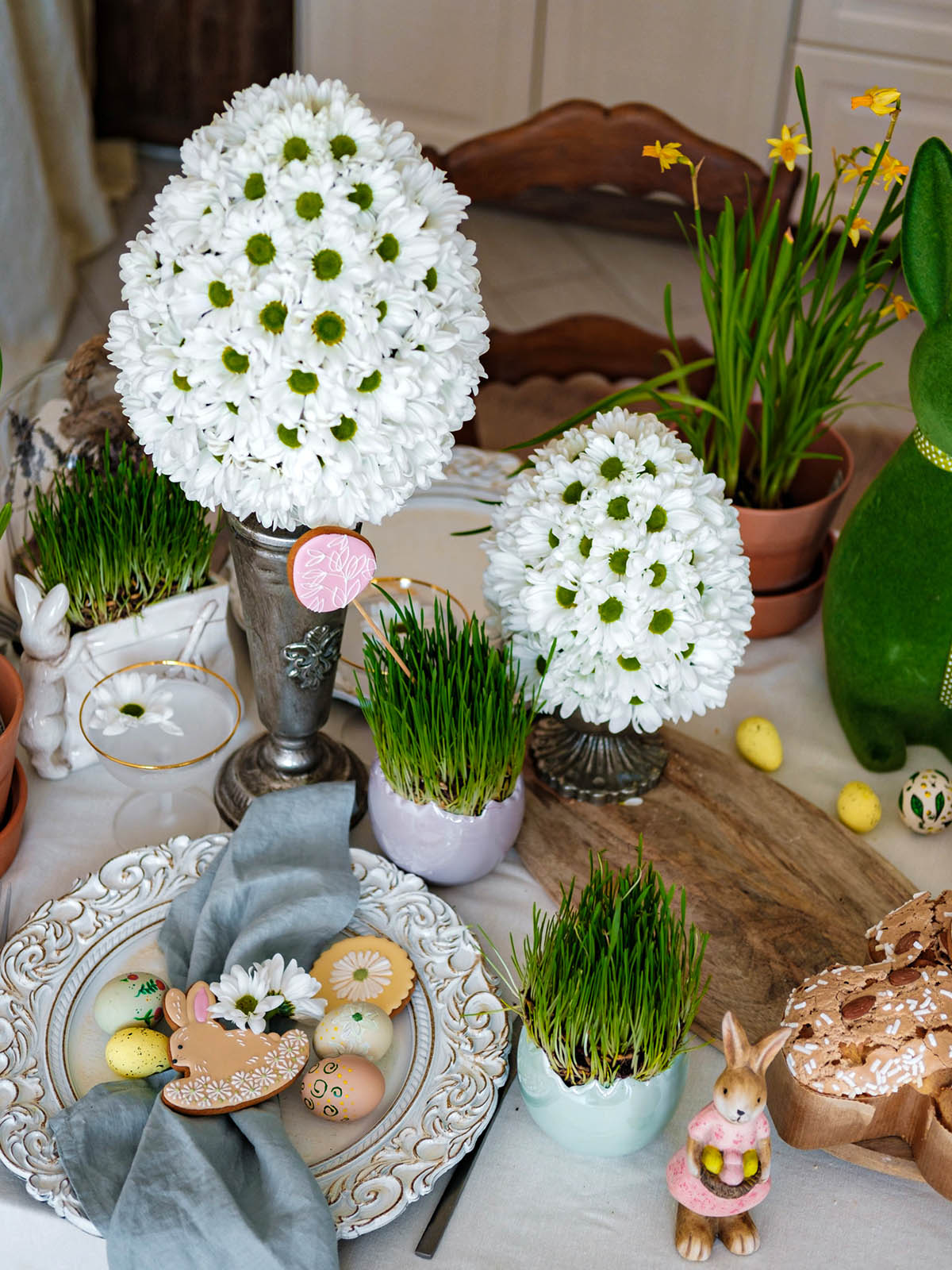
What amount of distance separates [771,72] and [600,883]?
112 inches

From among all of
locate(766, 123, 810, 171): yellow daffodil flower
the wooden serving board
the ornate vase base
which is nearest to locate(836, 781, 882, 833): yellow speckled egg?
the wooden serving board

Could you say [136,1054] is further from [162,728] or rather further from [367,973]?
[162,728]

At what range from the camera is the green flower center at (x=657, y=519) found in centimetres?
82

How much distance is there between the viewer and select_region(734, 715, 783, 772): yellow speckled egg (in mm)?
1026

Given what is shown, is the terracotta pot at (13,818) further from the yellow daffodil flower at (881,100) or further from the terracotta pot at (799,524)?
the yellow daffodil flower at (881,100)

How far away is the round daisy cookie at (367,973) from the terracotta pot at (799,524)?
0.50 metres

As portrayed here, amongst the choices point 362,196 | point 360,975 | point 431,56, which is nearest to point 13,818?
point 360,975

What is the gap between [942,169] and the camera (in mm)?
867

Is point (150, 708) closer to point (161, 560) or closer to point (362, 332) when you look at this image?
point (161, 560)

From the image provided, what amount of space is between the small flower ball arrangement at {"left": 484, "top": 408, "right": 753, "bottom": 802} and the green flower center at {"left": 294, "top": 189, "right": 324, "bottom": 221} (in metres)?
0.25

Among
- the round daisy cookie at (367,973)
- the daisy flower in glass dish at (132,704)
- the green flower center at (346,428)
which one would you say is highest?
the green flower center at (346,428)

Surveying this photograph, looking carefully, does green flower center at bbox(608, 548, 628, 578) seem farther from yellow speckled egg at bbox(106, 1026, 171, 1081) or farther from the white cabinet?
the white cabinet

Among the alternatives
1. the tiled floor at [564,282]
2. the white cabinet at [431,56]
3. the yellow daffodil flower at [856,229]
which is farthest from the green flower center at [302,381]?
the white cabinet at [431,56]

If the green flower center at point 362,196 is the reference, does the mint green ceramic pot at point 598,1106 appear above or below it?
below
